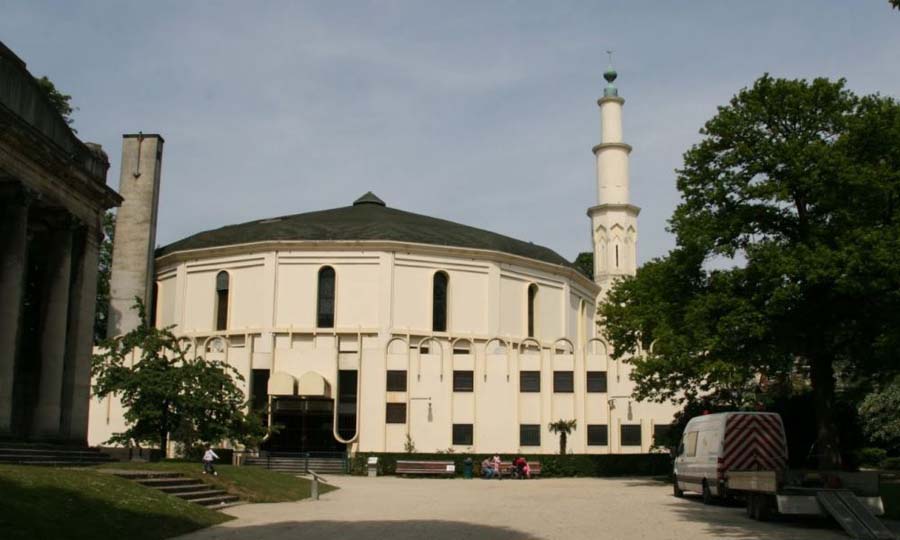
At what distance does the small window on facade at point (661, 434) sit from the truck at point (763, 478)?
16598mm

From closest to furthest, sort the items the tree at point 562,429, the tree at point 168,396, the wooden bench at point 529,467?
the tree at point 168,396 → the wooden bench at point 529,467 → the tree at point 562,429

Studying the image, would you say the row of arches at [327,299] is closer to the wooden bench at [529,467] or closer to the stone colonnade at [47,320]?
the wooden bench at [529,467]

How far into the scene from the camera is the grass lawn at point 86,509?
15719 mm

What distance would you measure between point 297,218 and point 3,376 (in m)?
42.9

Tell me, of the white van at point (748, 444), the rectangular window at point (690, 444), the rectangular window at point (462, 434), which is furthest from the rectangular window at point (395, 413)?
the white van at point (748, 444)

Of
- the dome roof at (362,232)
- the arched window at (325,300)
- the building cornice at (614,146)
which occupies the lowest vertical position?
the arched window at (325,300)

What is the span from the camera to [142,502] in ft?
66.2

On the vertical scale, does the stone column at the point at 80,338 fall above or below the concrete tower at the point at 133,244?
below

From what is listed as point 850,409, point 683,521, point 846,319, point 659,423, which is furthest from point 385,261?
point 683,521

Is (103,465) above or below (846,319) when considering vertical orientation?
below

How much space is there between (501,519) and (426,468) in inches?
1061

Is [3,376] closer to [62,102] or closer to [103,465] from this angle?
[103,465]

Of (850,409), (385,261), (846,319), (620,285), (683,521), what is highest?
(385,261)

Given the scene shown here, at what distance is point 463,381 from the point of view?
5453 centimetres
